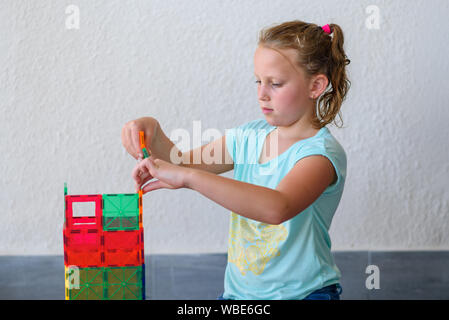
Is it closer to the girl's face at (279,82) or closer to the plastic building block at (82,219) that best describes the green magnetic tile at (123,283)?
the plastic building block at (82,219)

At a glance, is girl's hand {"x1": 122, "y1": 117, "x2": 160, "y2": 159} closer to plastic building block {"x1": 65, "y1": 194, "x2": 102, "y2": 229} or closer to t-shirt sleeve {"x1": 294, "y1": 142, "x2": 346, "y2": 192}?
plastic building block {"x1": 65, "y1": 194, "x2": 102, "y2": 229}

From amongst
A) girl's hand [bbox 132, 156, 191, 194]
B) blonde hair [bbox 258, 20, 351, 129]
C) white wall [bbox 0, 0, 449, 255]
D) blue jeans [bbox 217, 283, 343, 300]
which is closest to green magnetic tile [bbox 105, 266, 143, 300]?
girl's hand [bbox 132, 156, 191, 194]

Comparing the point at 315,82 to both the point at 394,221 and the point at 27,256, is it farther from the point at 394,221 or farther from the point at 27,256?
the point at 27,256

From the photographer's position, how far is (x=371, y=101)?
1301 millimetres

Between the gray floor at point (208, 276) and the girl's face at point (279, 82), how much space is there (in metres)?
0.62

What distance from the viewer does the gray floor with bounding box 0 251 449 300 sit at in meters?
1.35

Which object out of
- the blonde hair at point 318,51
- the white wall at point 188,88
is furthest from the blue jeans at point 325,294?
the white wall at point 188,88

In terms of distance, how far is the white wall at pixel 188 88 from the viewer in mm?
1294

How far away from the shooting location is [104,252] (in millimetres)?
708

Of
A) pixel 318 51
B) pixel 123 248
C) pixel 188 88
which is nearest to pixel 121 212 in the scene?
pixel 123 248

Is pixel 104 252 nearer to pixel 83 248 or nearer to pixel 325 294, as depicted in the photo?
pixel 83 248

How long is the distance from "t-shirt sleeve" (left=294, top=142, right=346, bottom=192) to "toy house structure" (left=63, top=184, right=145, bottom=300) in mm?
253
